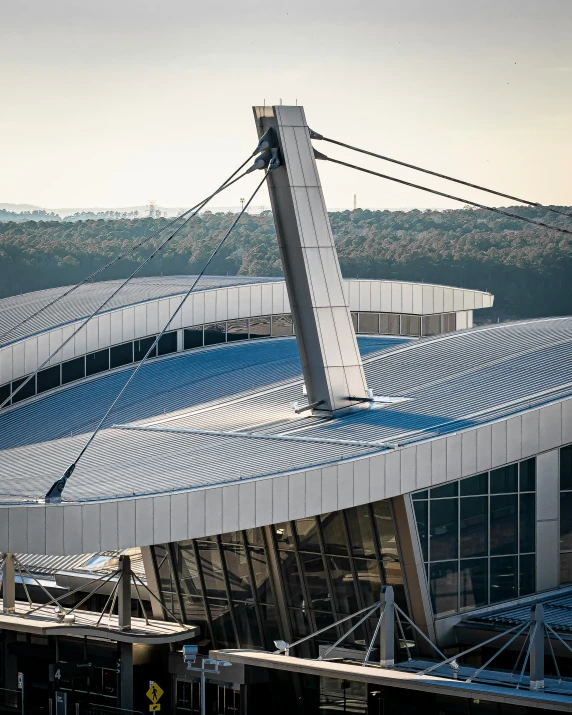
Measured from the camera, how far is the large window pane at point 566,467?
3653 cm

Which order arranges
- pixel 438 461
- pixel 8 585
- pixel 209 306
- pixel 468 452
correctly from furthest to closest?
pixel 209 306, pixel 8 585, pixel 468 452, pixel 438 461

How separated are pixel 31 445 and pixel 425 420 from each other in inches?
491

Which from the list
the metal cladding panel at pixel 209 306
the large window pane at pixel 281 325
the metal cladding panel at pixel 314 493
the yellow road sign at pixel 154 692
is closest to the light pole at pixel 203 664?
the yellow road sign at pixel 154 692

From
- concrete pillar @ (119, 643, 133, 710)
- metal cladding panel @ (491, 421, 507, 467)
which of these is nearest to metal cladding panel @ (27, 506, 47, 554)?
concrete pillar @ (119, 643, 133, 710)

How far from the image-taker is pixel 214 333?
56.6m

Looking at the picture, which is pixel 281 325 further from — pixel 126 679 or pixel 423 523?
pixel 423 523

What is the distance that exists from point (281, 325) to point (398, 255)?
363 ft

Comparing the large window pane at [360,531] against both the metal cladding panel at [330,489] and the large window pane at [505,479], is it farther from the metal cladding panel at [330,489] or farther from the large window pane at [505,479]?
the large window pane at [505,479]

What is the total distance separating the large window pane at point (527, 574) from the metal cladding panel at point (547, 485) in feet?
3.56

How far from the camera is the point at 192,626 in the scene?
122 ft

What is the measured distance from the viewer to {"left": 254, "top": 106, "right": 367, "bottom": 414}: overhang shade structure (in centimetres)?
3728

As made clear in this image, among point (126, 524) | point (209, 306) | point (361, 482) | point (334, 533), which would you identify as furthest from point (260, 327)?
point (126, 524)

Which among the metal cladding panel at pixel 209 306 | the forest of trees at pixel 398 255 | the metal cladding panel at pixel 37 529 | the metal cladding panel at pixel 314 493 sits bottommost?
the metal cladding panel at pixel 37 529

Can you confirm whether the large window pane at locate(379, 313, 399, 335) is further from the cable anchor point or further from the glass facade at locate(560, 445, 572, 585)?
the cable anchor point
